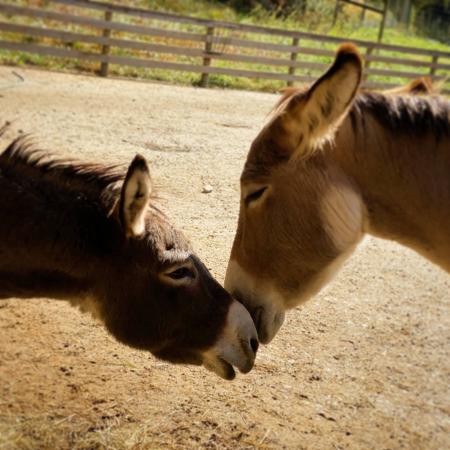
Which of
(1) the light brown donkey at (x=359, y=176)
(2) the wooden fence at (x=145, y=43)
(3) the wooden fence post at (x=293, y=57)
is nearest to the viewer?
(1) the light brown donkey at (x=359, y=176)

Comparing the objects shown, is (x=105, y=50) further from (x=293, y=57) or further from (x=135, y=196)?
(x=135, y=196)

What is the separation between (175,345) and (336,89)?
149 cm

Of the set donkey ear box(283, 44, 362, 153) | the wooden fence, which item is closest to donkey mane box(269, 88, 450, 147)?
donkey ear box(283, 44, 362, 153)

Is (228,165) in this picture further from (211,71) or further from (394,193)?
(211,71)

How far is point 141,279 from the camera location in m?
2.42

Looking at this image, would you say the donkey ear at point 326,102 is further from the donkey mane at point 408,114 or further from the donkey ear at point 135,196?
the donkey ear at point 135,196

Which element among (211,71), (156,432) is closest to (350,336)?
(156,432)

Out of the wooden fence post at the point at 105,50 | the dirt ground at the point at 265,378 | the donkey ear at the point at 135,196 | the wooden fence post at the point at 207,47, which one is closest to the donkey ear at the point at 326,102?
the donkey ear at the point at 135,196

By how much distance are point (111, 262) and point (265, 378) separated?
1.58m

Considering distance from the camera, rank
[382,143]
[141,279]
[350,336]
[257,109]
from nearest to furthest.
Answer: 1. [382,143]
2. [141,279]
3. [350,336]
4. [257,109]

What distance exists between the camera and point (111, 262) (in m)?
2.40

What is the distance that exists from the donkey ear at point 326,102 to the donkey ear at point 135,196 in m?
0.66

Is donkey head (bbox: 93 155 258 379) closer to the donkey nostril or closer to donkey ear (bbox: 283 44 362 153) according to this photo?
the donkey nostril

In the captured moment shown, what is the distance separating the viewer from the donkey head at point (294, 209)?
2.12 m
